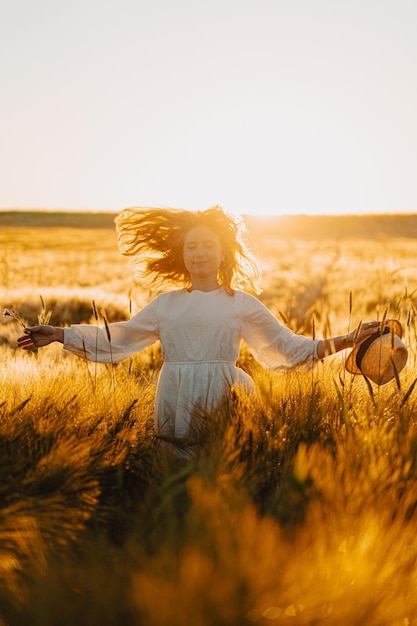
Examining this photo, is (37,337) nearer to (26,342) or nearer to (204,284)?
(26,342)

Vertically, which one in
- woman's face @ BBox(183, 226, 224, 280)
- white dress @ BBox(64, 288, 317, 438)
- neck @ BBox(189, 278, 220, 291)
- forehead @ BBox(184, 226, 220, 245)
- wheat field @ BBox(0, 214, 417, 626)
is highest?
forehead @ BBox(184, 226, 220, 245)

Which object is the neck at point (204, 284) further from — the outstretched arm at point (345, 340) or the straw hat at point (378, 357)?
the straw hat at point (378, 357)

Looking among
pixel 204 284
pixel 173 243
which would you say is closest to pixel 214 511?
pixel 204 284

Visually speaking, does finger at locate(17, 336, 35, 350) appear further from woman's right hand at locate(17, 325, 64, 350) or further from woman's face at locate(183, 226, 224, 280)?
woman's face at locate(183, 226, 224, 280)

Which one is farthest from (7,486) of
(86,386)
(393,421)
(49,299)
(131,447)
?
(49,299)

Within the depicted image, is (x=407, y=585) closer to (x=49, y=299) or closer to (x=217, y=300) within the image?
(x=217, y=300)

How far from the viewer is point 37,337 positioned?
3.30 metres

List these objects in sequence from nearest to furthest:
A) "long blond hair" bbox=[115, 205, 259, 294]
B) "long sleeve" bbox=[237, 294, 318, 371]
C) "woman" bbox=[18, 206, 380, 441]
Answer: "woman" bbox=[18, 206, 380, 441] < "long sleeve" bbox=[237, 294, 318, 371] < "long blond hair" bbox=[115, 205, 259, 294]

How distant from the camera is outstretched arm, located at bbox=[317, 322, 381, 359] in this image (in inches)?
124

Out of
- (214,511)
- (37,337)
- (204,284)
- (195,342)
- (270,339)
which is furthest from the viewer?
(204,284)

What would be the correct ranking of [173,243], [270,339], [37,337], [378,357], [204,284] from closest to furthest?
1. [378,357]
2. [37,337]
3. [270,339]
4. [204,284]
5. [173,243]

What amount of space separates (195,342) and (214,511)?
1.72 m

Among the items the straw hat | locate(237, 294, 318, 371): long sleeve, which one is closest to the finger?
locate(237, 294, 318, 371): long sleeve

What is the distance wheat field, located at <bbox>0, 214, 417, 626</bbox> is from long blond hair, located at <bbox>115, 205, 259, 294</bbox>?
961 millimetres
